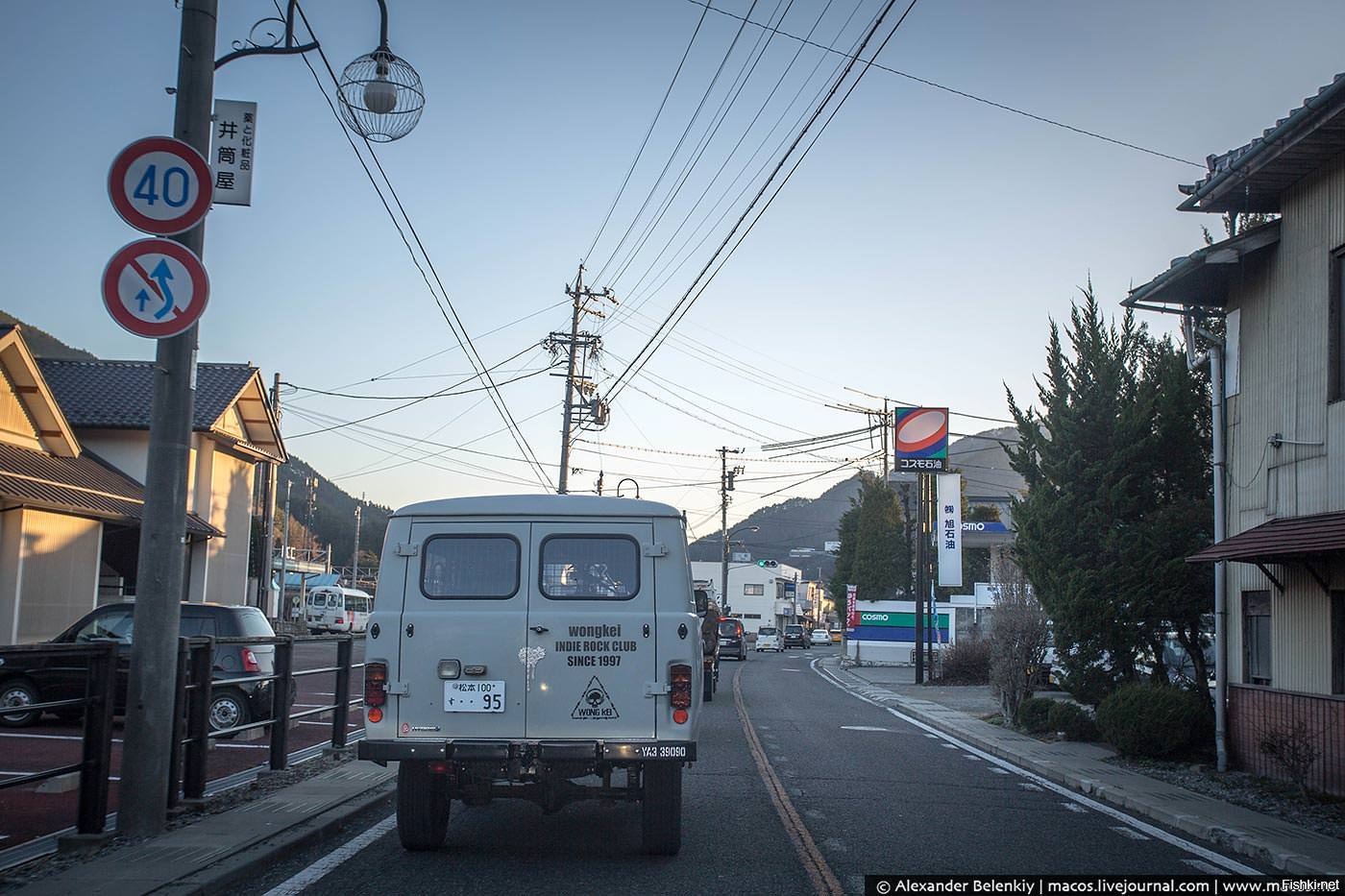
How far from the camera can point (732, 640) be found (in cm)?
4659

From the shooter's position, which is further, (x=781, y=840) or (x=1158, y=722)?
(x=1158, y=722)

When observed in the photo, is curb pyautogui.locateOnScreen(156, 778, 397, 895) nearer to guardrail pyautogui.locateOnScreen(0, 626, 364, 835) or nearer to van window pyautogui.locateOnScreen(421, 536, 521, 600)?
guardrail pyautogui.locateOnScreen(0, 626, 364, 835)

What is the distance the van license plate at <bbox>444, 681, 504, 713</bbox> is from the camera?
25.2ft

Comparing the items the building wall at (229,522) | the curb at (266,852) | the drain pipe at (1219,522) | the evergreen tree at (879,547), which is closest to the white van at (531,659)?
the curb at (266,852)

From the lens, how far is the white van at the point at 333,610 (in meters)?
58.8

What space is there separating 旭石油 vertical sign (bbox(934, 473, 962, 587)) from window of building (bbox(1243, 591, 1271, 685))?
25.0m

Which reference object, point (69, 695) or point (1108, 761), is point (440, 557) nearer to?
point (69, 695)

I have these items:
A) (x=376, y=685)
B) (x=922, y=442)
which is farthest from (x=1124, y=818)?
(x=922, y=442)

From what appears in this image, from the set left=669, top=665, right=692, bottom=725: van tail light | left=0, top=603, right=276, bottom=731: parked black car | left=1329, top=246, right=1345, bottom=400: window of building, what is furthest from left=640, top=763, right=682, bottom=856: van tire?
left=1329, top=246, right=1345, bottom=400: window of building

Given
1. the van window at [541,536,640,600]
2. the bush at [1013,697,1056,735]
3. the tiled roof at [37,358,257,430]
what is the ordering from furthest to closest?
1. the tiled roof at [37,358,257,430]
2. the bush at [1013,697,1056,735]
3. the van window at [541,536,640,600]

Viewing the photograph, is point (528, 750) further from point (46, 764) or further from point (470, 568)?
point (46, 764)

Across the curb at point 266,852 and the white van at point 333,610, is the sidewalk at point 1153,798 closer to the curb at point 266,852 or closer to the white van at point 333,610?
the curb at point 266,852

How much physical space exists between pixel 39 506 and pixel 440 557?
1584 centimetres

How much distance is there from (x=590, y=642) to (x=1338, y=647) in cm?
874
